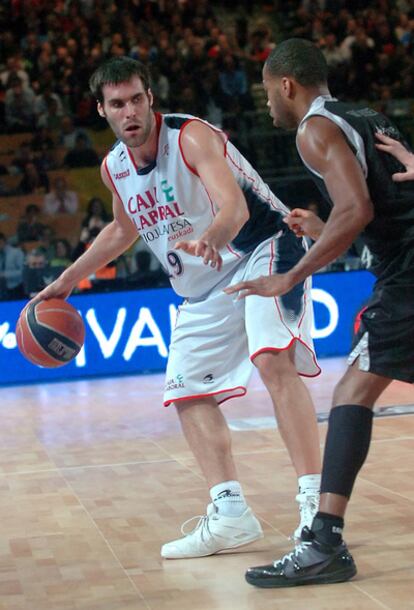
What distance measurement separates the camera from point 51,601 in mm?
3488

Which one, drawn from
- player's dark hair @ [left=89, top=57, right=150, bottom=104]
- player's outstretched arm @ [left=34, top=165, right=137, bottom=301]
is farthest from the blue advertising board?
player's dark hair @ [left=89, top=57, right=150, bottom=104]

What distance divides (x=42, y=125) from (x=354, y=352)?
1112 cm

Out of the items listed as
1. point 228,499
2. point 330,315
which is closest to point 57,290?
point 228,499

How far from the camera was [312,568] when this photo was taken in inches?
139

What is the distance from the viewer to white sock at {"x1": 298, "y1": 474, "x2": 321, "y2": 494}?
3986 millimetres

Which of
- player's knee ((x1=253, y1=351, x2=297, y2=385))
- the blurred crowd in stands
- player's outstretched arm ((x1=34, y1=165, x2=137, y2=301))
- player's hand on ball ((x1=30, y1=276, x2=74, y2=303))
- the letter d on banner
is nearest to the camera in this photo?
player's knee ((x1=253, y1=351, x2=297, y2=385))

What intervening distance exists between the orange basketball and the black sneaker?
→ 1678 millimetres

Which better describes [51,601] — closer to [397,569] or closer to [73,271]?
[397,569]

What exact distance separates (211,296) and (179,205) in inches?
14.9

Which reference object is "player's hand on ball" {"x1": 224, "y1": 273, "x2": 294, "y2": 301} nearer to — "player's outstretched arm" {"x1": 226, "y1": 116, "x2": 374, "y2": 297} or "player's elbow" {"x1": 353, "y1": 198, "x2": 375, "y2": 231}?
"player's outstretched arm" {"x1": 226, "y1": 116, "x2": 374, "y2": 297}

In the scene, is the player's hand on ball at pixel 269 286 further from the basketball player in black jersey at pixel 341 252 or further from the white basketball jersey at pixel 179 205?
the white basketball jersey at pixel 179 205

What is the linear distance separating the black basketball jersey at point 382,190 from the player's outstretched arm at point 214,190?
35 cm

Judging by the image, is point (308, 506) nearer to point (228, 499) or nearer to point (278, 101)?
point (228, 499)

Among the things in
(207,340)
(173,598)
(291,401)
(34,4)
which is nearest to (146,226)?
(207,340)
